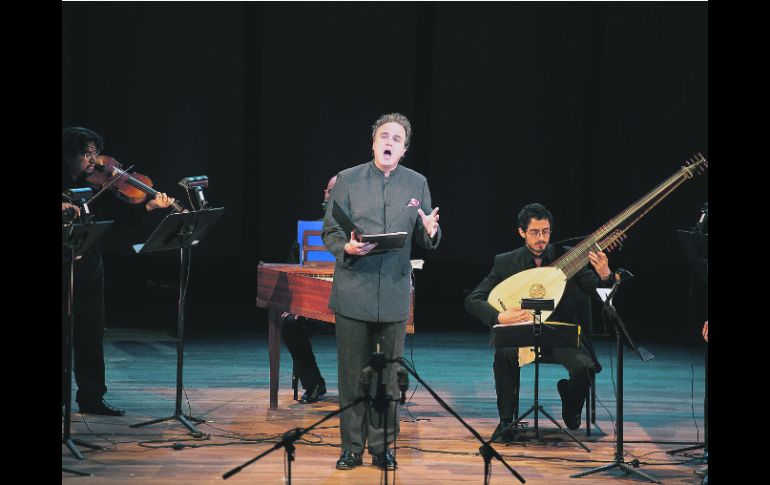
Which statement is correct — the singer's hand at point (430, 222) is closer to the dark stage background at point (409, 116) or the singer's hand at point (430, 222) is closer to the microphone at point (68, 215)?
the microphone at point (68, 215)

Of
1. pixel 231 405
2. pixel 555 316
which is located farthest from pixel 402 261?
pixel 231 405

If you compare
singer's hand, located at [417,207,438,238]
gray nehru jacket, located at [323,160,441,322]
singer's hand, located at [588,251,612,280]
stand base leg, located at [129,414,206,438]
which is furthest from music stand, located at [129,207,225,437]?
singer's hand, located at [588,251,612,280]

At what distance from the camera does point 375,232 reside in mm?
5086

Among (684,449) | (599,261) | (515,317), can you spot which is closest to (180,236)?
(515,317)

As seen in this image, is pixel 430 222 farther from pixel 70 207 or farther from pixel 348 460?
pixel 70 207

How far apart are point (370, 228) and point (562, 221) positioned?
510 centimetres

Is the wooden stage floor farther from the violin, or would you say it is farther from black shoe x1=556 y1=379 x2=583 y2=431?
the violin

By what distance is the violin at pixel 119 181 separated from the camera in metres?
6.21

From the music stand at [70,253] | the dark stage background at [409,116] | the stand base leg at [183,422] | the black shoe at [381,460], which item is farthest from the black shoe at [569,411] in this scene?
the dark stage background at [409,116]

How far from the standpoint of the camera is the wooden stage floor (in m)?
5.11

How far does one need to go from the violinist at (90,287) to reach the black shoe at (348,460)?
1.71 metres

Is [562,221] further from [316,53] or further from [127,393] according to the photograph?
[127,393]

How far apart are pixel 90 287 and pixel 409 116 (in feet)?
14.8

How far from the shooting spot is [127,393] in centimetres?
692
